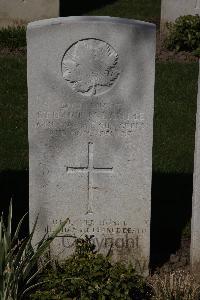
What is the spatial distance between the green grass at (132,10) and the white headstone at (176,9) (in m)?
1.62

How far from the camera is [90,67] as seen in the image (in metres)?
5.43

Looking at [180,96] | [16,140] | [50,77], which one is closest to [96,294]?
[50,77]

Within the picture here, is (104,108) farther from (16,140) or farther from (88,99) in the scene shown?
(16,140)

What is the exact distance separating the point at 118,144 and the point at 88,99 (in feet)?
1.32

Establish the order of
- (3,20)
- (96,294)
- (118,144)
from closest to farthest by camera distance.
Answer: (96,294), (118,144), (3,20)

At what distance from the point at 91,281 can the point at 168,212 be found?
1824mm

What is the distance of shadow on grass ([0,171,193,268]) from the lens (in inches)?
252

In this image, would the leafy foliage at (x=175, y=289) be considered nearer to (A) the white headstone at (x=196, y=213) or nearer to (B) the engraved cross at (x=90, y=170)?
(A) the white headstone at (x=196, y=213)

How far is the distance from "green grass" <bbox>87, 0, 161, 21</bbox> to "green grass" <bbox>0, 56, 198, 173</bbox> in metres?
3.34

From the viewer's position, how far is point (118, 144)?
18.3 feet

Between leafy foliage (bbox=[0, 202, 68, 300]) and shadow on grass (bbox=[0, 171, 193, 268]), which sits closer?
leafy foliage (bbox=[0, 202, 68, 300])

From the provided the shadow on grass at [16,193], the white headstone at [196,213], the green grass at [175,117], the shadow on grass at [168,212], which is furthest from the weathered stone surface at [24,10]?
the white headstone at [196,213]

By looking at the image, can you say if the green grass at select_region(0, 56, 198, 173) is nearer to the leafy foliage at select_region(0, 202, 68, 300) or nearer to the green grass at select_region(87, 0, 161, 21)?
the leafy foliage at select_region(0, 202, 68, 300)

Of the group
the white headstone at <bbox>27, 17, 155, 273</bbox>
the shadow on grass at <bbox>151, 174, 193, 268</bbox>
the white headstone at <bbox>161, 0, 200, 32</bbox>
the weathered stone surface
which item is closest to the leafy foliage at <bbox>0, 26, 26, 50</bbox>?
the weathered stone surface
